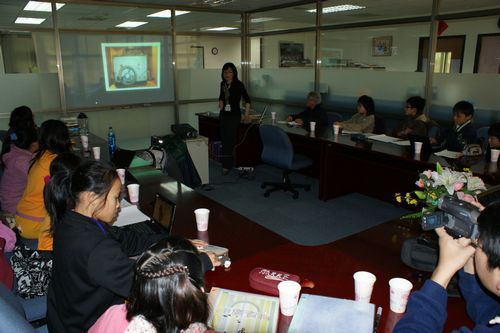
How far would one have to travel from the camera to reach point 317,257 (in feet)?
5.53

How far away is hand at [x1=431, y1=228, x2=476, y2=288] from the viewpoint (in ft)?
3.46

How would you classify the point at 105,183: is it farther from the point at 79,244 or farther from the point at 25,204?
the point at 25,204

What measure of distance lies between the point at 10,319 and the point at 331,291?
40.0 inches

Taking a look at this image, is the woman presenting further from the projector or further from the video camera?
the video camera

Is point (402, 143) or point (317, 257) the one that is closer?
point (317, 257)

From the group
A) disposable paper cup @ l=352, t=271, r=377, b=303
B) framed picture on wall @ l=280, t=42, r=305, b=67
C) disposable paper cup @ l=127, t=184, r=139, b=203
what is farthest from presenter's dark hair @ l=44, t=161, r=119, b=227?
framed picture on wall @ l=280, t=42, r=305, b=67

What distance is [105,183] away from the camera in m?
1.50

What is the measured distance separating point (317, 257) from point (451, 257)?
2.24 feet

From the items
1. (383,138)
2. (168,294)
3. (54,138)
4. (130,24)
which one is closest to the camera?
(168,294)

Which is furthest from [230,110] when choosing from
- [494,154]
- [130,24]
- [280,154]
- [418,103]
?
[494,154]

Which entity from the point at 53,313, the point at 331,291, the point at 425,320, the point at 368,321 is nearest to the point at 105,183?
the point at 53,313

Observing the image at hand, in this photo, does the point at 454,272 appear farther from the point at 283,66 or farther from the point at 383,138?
the point at 283,66

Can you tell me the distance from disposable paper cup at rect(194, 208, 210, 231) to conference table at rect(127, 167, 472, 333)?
0.04 m

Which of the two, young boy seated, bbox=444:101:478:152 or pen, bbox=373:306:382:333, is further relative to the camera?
young boy seated, bbox=444:101:478:152
